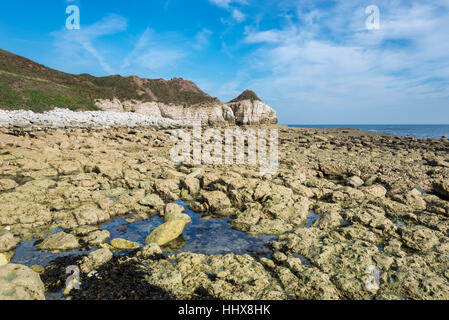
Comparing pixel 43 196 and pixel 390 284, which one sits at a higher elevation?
pixel 43 196

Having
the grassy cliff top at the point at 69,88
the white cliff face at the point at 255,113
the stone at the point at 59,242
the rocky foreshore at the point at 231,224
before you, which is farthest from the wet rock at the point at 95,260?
the white cliff face at the point at 255,113

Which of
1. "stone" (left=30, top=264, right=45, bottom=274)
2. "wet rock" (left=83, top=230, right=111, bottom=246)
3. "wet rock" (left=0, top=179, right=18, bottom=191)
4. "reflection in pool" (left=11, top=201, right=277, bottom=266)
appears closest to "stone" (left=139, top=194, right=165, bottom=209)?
"reflection in pool" (left=11, top=201, right=277, bottom=266)

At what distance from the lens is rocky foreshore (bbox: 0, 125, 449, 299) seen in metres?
5.25

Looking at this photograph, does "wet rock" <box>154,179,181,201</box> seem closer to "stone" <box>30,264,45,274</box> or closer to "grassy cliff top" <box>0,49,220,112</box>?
"stone" <box>30,264,45,274</box>

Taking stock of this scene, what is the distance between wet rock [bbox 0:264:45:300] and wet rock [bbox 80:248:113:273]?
124cm

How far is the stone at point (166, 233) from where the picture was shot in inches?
289

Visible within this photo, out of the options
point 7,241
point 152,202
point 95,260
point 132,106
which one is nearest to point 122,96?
point 132,106

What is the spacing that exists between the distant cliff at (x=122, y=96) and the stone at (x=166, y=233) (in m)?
61.3

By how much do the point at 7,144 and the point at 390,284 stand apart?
22.9m

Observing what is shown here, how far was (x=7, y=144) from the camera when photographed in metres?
16.3

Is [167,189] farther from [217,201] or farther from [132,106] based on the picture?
[132,106]

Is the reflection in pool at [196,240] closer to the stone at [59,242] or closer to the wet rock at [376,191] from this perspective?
the stone at [59,242]
